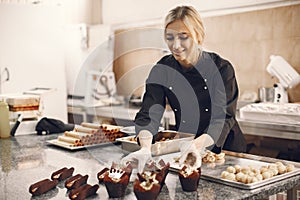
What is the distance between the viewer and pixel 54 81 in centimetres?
516

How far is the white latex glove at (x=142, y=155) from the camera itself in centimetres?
185

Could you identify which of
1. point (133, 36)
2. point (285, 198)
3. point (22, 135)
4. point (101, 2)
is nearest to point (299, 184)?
point (285, 198)

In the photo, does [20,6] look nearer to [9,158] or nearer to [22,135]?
[22,135]

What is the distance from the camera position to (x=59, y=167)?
6.64ft

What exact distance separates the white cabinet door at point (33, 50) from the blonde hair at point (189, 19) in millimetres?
2917

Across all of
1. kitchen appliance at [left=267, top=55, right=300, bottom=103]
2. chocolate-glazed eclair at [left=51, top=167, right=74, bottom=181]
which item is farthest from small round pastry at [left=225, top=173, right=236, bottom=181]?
kitchen appliance at [left=267, top=55, right=300, bottom=103]

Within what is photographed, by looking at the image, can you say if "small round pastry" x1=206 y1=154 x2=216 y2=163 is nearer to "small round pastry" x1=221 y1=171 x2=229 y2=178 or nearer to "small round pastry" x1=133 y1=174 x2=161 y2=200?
"small round pastry" x1=221 y1=171 x2=229 y2=178

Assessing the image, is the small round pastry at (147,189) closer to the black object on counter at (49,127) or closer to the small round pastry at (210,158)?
the small round pastry at (210,158)

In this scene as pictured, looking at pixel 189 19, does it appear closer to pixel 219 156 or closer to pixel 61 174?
pixel 219 156

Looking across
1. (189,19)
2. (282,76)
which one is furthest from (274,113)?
(189,19)

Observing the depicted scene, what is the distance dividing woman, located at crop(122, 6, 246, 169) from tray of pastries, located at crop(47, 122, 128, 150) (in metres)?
0.26

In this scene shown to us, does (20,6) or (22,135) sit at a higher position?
(20,6)

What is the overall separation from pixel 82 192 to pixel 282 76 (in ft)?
8.38

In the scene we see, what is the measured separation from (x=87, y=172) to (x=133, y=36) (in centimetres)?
354
